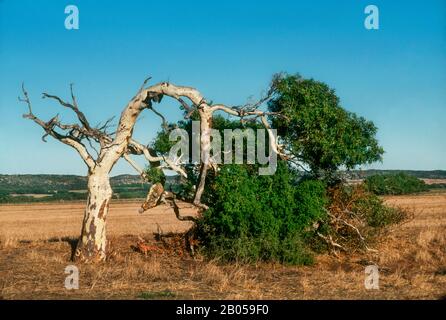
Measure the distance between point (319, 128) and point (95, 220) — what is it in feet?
24.6

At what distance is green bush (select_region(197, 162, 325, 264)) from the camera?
54.4 ft

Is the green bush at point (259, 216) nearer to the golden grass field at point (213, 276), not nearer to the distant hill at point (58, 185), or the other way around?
the golden grass field at point (213, 276)

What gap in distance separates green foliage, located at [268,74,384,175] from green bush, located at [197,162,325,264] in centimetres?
159

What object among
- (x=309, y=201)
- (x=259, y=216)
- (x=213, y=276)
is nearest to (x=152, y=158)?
(x=259, y=216)

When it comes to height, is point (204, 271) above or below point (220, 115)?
below

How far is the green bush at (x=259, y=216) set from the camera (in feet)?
54.4

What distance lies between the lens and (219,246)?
55.6 feet

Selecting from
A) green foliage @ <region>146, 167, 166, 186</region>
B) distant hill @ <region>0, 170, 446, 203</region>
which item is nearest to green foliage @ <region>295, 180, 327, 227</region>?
green foliage @ <region>146, 167, 166, 186</region>

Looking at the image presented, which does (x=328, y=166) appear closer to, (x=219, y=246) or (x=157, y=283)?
(x=219, y=246)

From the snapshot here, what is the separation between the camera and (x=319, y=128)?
61.8 feet

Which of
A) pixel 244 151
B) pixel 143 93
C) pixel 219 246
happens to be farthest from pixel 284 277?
pixel 143 93

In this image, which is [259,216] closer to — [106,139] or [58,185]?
[106,139]
